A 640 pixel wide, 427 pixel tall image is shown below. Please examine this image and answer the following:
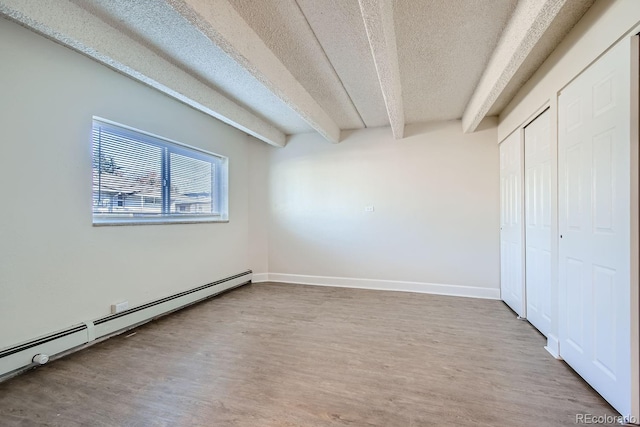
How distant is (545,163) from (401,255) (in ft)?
7.19

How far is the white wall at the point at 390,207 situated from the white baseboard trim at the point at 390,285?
1.0 inches

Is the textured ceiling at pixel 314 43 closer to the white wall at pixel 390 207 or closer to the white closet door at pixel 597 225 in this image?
the white closet door at pixel 597 225

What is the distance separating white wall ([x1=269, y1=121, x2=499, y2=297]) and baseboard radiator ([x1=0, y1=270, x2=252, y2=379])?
1.75 m

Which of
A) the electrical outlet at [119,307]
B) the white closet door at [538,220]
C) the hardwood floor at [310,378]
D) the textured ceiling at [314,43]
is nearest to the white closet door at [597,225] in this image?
the hardwood floor at [310,378]

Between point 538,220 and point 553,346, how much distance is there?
112 centimetres

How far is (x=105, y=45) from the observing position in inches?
78.3

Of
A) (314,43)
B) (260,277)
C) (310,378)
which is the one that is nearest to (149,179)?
(314,43)

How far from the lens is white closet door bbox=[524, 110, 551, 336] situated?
2.41 meters

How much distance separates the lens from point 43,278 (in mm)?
2115

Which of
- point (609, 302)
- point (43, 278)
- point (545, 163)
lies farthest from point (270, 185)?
point (609, 302)

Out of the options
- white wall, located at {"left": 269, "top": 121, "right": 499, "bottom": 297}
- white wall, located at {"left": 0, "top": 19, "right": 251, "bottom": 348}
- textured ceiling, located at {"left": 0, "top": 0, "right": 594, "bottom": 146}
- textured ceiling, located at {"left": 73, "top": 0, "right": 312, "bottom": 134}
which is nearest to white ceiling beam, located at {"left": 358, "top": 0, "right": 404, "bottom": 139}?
textured ceiling, located at {"left": 0, "top": 0, "right": 594, "bottom": 146}

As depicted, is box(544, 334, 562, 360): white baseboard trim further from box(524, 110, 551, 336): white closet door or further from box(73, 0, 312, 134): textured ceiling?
box(73, 0, 312, 134): textured ceiling

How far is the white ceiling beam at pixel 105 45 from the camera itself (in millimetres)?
1700

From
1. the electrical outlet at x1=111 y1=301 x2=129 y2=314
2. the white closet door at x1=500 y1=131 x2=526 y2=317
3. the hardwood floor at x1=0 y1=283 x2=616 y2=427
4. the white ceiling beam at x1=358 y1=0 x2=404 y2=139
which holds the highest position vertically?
the white ceiling beam at x1=358 y1=0 x2=404 y2=139
